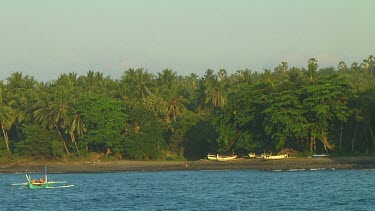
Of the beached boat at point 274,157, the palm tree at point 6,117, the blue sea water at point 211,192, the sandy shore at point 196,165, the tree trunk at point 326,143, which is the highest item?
the palm tree at point 6,117

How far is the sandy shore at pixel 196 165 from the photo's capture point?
95.4 m

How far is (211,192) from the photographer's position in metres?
68.2

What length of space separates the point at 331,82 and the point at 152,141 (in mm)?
28968

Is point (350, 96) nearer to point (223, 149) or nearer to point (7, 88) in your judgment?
point (223, 149)

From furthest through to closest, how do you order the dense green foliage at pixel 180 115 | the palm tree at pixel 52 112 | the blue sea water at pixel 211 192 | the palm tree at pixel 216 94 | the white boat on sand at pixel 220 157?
1. the palm tree at pixel 216 94
2. the palm tree at pixel 52 112
3. the white boat on sand at pixel 220 157
4. the dense green foliage at pixel 180 115
5. the blue sea water at pixel 211 192

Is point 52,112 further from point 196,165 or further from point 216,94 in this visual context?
point 216,94

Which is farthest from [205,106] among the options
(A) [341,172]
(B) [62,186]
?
(B) [62,186]

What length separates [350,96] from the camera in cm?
9950

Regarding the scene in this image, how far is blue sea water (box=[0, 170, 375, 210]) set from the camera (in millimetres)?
57469

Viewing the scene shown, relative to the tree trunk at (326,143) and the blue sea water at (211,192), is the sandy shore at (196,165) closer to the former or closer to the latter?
the tree trunk at (326,143)

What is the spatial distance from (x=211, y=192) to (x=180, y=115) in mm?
53450

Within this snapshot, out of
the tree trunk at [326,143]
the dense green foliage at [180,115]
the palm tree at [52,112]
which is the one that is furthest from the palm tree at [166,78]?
the tree trunk at [326,143]

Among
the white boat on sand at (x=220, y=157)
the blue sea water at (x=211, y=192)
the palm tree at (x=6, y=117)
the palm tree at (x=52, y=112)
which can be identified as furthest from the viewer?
the palm tree at (x=6, y=117)

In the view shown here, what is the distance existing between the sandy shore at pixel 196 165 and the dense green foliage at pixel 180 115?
259 cm
